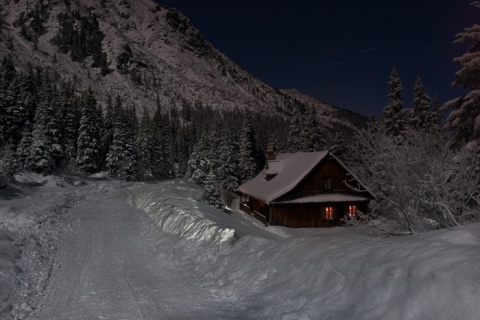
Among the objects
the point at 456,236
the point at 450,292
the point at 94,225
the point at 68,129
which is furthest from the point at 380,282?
the point at 68,129

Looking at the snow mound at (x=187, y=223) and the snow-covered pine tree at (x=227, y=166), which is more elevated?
the snow-covered pine tree at (x=227, y=166)

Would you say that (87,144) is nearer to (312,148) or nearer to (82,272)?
(312,148)

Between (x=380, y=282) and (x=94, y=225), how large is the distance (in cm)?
1478

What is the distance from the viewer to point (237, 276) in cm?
913

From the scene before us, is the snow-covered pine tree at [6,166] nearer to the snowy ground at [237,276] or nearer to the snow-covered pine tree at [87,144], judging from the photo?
the snow-covered pine tree at [87,144]

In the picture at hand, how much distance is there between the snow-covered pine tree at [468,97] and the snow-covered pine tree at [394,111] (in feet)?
73.3

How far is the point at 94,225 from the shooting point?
17.3 meters

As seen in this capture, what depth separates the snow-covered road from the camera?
7.15 m

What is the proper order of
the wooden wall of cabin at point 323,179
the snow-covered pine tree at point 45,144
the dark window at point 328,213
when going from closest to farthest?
1. the wooden wall of cabin at point 323,179
2. the dark window at point 328,213
3. the snow-covered pine tree at point 45,144

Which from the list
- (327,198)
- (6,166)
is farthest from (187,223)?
(6,166)

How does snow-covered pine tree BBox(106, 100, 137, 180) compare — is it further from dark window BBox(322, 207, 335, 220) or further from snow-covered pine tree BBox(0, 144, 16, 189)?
dark window BBox(322, 207, 335, 220)

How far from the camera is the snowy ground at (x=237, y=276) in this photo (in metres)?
5.40

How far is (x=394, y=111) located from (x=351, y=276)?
1393 inches

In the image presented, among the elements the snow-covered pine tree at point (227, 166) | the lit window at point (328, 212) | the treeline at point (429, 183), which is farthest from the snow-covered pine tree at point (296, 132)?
the treeline at point (429, 183)
